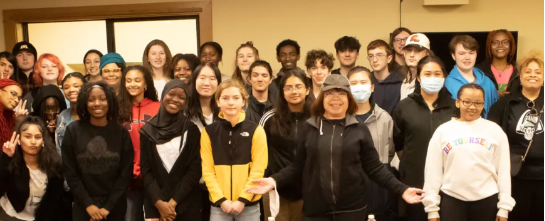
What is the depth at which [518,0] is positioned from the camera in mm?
5285

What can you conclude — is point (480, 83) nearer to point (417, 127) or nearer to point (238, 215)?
point (417, 127)

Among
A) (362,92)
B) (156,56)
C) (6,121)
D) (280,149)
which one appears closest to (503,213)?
(362,92)

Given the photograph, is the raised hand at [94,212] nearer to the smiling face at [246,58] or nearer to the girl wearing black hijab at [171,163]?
the girl wearing black hijab at [171,163]

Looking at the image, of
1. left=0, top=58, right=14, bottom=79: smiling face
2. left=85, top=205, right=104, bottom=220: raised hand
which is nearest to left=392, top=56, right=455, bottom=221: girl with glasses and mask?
left=85, top=205, right=104, bottom=220: raised hand

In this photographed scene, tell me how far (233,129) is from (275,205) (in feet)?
1.76

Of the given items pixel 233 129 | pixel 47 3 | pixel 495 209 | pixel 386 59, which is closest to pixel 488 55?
pixel 386 59

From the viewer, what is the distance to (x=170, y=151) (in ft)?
10.6

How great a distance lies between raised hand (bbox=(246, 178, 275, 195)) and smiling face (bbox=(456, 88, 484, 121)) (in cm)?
125

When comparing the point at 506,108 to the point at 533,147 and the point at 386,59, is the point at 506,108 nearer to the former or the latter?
the point at 533,147

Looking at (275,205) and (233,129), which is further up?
(233,129)

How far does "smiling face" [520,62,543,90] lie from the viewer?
338cm

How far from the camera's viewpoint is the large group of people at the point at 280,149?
301 cm

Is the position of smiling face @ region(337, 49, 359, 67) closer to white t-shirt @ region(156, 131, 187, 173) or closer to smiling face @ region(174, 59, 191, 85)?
smiling face @ region(174, 59, 191, 85)

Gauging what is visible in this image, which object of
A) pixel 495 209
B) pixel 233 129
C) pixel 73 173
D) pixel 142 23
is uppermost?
pixel 142 23
